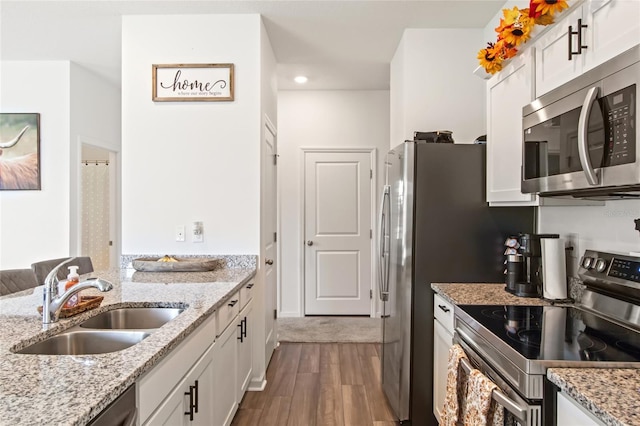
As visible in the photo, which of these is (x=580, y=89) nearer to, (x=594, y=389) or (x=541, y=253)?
(x=541, y=253)

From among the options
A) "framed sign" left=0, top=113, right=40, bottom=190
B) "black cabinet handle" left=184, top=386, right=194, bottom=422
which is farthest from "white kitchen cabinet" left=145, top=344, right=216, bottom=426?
"framed sign" left=0, top=113, right=40, bottom=190

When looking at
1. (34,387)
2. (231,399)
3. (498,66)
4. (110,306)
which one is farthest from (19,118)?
(498,66)

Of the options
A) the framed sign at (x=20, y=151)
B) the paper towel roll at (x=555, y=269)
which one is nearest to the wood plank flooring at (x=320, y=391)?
the paper towel roll at (x=555, y=269)

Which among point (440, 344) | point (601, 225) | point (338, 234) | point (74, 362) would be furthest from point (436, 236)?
point (338, 234)

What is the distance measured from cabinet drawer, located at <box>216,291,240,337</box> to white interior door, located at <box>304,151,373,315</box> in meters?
2.48

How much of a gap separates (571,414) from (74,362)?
1.38 metres

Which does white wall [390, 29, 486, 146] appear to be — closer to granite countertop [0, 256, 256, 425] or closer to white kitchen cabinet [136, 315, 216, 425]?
granite countertop [0, 256, 256, 425]

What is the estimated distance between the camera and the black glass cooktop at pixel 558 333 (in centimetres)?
124

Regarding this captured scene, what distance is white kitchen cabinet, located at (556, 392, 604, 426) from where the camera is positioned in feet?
3.23

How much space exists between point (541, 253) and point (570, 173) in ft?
2.06

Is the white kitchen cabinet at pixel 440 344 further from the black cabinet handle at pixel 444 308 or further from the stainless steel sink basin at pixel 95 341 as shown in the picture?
the stainless steel sink basin at pixel 95 341

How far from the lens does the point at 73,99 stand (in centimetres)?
398

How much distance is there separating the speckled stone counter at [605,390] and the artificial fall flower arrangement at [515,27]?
4.48 ft

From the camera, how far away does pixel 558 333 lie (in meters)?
1.46
